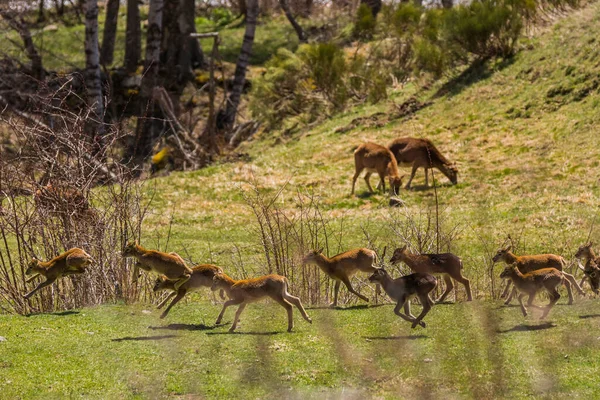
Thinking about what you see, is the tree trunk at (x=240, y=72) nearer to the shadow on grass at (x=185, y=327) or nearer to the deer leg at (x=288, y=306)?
the shadow on grass at (x=185, y=327)

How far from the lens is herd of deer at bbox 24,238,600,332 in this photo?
9.99m

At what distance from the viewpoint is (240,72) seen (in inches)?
1479

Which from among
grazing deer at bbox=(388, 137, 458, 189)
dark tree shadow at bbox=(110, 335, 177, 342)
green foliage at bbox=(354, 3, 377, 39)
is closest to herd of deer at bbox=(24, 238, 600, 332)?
dark tree shadow at bbox=(110, 335, 177, 342)

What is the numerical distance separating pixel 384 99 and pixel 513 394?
2655 centimetres

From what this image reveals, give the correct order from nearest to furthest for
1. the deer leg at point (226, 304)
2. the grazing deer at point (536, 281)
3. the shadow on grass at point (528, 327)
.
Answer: the shadow on grass at point (528, 327), the deer leg at point (226, 304), the grazing deer at point (536, 281)

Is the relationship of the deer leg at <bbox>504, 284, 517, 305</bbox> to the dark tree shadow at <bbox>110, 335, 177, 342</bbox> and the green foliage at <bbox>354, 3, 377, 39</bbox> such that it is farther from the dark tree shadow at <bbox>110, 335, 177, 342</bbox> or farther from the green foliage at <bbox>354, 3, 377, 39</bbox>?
the green foliage at <bbox>354, 3, 377, 39</bbox>

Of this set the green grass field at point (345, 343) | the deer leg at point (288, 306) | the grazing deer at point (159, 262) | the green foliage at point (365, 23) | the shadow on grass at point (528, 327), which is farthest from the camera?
the green foliage at point (365, 23)

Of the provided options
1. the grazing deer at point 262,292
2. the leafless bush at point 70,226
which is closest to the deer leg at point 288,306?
the grazing deer at point 262,292

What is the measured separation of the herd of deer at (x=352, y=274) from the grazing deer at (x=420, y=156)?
40.0 feet

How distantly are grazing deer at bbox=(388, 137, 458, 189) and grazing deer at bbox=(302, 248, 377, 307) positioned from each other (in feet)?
43.3

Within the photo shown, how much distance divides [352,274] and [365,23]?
32.8 metres

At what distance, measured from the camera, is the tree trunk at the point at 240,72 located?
121 ft

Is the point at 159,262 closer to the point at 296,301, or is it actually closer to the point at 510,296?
the point at 296,301

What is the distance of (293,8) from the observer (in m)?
53.8
